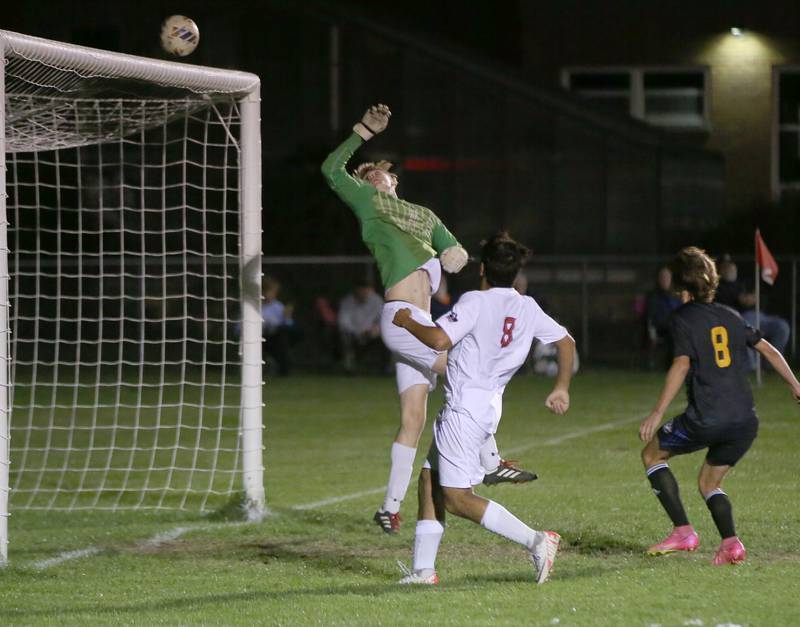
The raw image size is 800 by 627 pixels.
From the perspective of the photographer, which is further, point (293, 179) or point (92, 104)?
point (293, 179)

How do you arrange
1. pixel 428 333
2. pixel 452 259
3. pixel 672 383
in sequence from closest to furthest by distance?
pixel 428 333 < pixel 672 383 < pixel 452 259

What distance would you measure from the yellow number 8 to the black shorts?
0.33 m

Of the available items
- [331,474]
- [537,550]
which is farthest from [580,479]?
[537,550]

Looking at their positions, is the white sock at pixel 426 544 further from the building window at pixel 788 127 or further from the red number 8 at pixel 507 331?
the building window at pixel 788 127

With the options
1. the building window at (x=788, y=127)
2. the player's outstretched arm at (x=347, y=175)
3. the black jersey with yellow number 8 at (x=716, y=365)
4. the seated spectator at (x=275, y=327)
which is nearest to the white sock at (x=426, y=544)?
the black jersey with yellow number 8 at (x=716, y=365)

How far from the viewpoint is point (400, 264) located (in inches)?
309

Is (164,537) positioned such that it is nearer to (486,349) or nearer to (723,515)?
(486,349)

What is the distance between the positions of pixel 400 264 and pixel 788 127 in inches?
951

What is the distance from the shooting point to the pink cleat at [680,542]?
7.23m

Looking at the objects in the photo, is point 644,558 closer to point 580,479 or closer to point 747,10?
point 580,479

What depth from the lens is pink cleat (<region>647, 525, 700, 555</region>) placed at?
285 inches

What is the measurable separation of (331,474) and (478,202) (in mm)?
17021

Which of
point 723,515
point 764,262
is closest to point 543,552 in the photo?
point 723,515

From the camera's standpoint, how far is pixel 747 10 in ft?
97.7
